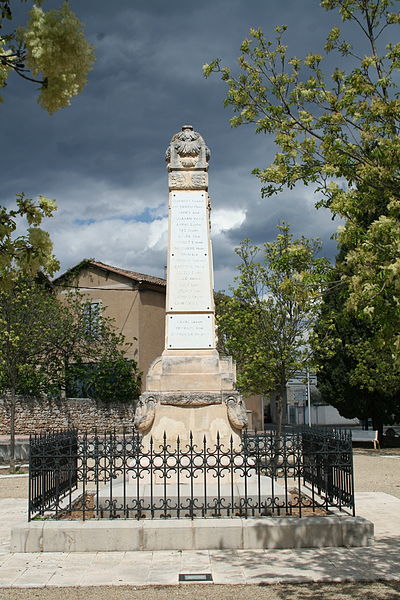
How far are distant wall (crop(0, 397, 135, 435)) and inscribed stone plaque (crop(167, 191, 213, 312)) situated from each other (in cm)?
1822

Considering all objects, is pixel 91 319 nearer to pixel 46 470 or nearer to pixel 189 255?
pixel 189 255

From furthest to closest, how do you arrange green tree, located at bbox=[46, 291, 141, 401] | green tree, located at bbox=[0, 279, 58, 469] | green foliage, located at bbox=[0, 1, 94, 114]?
green tree, located at bbox=[46, 291, 141, 401]
green tree, located at bbox=[0, 279, 58, 469]
green foliage, located at bbox=[0, 1, 94, 114]

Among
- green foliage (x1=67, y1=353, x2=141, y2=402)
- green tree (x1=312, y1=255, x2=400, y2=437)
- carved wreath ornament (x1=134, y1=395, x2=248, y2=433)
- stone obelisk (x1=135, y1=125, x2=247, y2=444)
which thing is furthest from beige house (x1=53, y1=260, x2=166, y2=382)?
carved wreath ornament (x1=134, y1=395, x2=248, y2=433)

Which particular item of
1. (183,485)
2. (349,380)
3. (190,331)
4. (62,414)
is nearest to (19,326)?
(62,414)

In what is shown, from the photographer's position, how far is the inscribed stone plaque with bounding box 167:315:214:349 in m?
9.95

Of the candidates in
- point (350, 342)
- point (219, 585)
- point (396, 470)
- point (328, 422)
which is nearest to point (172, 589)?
point (219, 585)

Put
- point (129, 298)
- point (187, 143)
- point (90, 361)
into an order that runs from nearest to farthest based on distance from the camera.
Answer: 1. point (187, 143)
2. point (90, 361)
3. point (129, 298)

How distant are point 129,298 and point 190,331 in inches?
908

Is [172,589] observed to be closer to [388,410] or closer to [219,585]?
[219,585]

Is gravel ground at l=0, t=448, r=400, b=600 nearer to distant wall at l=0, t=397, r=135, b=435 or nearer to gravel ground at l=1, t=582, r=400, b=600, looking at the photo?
gravel ground at l=1, t=582, r=400, b=600

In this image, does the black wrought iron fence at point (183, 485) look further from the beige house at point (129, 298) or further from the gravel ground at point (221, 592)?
the beige house at point (129, 298)

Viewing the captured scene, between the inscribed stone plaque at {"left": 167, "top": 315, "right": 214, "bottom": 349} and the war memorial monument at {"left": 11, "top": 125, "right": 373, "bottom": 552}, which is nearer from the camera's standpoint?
the war memorial monument at {"left": 11, "top": 125, "right": 373, "bottom": 552}

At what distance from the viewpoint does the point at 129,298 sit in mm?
32719

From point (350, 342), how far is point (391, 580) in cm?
2049
